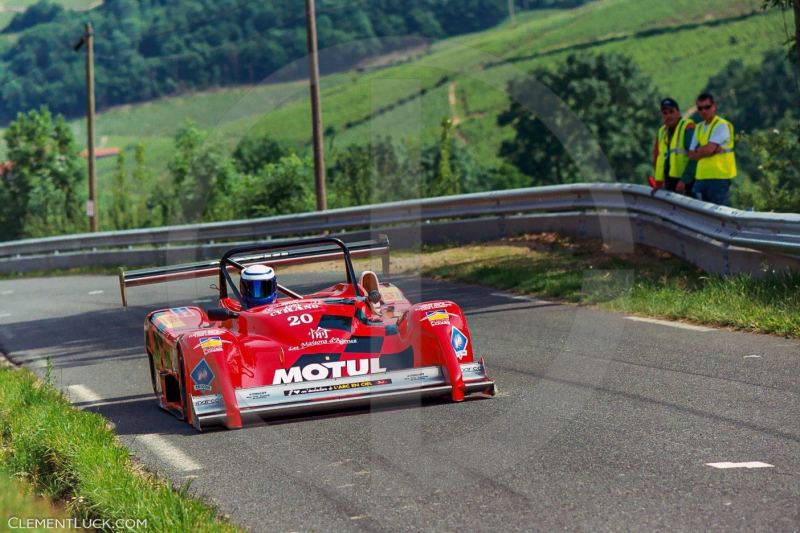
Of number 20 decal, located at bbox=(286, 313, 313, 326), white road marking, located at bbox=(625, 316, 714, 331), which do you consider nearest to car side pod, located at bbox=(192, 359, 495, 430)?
number 20 decal, located at bbox=(286, 313, 313, 326)

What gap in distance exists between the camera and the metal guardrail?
42.3ft

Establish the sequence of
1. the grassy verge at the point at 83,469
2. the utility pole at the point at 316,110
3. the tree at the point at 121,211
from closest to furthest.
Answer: the grassy verge at the point at 83,469 < the utility pole at the point at 316,110 < the tree at the point at 121,211

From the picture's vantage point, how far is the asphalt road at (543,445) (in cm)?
568

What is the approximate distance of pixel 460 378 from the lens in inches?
337

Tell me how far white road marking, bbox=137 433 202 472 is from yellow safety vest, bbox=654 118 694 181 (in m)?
9.21

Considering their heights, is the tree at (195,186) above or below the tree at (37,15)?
below

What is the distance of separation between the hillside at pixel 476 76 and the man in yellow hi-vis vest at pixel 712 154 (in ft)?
→ 225

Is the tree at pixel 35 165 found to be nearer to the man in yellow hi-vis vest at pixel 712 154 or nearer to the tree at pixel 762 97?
the tree at pixel 762 97

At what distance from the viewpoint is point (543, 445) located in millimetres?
7098

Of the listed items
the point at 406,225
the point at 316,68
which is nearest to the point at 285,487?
the point at 406,225

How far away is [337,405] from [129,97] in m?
143

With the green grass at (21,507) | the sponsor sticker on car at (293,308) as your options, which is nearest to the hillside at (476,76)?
the sponsor sticker on car at (293,308)

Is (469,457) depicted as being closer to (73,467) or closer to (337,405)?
(337,405)

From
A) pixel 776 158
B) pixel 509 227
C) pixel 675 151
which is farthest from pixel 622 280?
pixel 776 158
